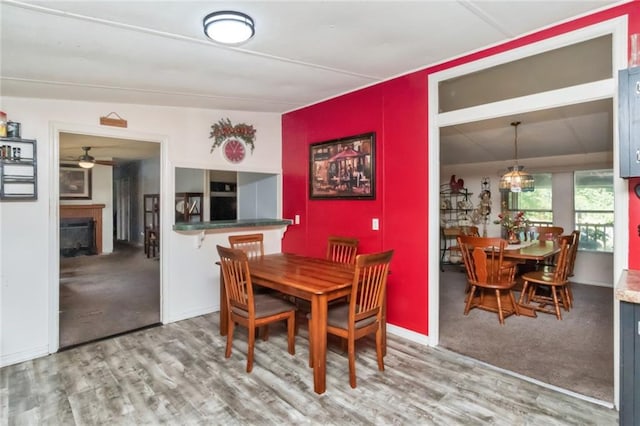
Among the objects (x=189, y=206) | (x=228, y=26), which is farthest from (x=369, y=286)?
(x=189, y=206)

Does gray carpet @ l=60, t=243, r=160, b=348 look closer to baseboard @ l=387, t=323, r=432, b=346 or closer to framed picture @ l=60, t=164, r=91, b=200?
framed picture @ l=60, t=164, r=91, b=200

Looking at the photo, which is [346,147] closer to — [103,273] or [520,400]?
[520,400]

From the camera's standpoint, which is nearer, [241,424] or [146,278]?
[241,424]

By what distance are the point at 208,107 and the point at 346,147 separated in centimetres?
162

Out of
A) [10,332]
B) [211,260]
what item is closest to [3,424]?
[10,332]

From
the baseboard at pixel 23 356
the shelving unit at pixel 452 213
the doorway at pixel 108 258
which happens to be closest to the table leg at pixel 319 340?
the doorway at pixel 108 258

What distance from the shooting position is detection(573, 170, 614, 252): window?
5.31 m

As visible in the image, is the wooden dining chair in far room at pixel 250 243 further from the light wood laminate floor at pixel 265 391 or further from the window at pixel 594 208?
the window at pixel 594 208

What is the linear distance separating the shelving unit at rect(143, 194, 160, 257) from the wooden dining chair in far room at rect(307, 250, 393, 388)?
247 inches

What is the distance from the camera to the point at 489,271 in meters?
4.05

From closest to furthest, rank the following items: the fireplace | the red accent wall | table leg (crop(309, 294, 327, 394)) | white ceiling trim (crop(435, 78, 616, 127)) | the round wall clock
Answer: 1. white ceiling trim (crop(435, 78, 616, 127))
2. table leg (crop(309, 294, 327, 394))
3. the red accent wall
4. the round wall clock
5. the fireplace

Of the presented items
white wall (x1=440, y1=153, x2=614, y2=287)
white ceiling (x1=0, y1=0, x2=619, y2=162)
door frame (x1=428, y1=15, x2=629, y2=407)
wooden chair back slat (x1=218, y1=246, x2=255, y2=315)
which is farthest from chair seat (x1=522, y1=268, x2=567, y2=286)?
wooden chair back slat (x1=218, y1=246, x2=255, y2=315)

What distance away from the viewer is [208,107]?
383 centimetres

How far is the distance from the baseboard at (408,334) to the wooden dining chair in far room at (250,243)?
1.55 meters
